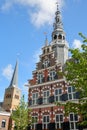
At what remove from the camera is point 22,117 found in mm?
31344

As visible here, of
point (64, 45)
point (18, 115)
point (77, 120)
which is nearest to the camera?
point (77, 120)

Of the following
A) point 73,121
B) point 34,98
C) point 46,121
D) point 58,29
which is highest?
point 58,29

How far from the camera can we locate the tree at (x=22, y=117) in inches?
1201

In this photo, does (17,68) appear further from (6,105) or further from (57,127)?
(57,127)

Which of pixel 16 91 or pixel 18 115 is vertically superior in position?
pixel 16 91

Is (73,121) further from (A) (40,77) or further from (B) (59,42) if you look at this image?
(B) (59,42)

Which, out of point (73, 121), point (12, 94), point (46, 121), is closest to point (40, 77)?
point (46, 121)

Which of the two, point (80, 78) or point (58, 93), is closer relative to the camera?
point (80, 78)

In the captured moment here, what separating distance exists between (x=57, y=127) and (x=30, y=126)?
4.91 metres

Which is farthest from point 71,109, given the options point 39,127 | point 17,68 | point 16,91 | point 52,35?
point 16,91

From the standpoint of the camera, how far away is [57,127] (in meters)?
27.6

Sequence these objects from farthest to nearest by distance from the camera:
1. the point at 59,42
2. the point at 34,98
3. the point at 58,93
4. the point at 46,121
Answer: the point at 59,42 < the point at 34,98 < the point at 58,93 < the point at 46,121

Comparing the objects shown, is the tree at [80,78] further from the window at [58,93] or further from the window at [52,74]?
the window at [52,74]

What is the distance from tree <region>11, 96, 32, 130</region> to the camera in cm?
3052
